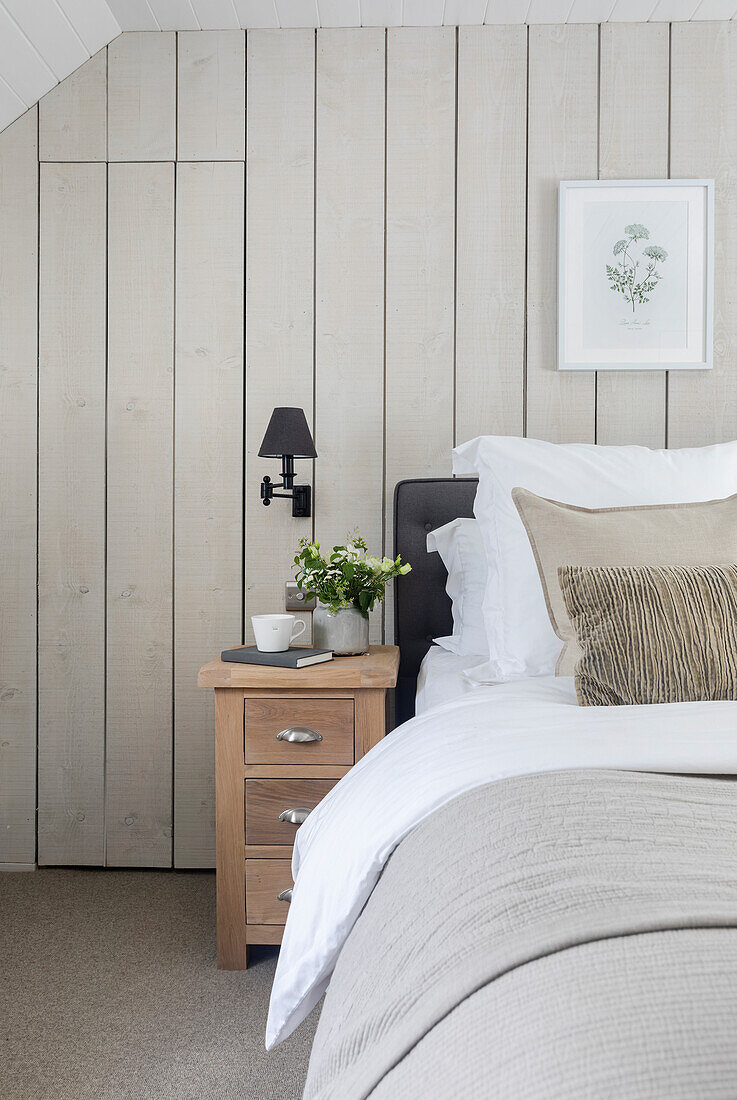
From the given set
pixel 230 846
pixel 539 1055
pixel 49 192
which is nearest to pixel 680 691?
pixel 539 1055

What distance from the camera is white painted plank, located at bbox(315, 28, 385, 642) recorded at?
2.30 m

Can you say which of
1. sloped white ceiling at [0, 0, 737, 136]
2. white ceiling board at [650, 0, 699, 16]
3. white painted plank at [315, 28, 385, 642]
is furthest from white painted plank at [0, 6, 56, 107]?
white ceiling board at [650, 0, 699, 16]

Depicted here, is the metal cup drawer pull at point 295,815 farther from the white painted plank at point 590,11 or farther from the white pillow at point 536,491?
the white painted plank at point 590,11

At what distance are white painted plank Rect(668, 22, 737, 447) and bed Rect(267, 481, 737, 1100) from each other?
4.67ft

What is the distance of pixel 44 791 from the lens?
236 centimetres

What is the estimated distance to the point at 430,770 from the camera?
3.50 ft

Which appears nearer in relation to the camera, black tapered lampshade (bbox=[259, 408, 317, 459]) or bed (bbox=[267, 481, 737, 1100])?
bed (bbox=[267, 481, 737, 1100])

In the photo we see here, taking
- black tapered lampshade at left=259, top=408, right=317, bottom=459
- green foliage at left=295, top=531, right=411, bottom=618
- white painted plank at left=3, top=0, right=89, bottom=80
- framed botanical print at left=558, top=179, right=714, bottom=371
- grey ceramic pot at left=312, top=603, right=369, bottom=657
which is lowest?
grey ceramic pot at left=312, top=603, right=369, bottom=657

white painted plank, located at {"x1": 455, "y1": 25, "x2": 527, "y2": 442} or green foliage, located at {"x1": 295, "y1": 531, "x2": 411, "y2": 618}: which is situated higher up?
white painted plank, located at {"x1": 455, "y1": 25, "x2": 527, "y2": 442}

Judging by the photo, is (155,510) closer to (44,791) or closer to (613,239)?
(44,791)

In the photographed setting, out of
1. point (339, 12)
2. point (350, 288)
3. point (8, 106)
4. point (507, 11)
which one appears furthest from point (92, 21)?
point (507, 11)

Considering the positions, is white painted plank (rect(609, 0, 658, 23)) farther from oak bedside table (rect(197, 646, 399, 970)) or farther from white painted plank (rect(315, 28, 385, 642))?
oak bedside table (rect(197, 646, 399, 970))

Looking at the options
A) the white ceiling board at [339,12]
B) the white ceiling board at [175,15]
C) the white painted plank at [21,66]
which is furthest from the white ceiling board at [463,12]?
the white painted plank at [21,66]

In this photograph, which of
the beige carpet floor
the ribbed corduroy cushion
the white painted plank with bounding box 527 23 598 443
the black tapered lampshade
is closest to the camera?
the ribbed corduroy cushion
